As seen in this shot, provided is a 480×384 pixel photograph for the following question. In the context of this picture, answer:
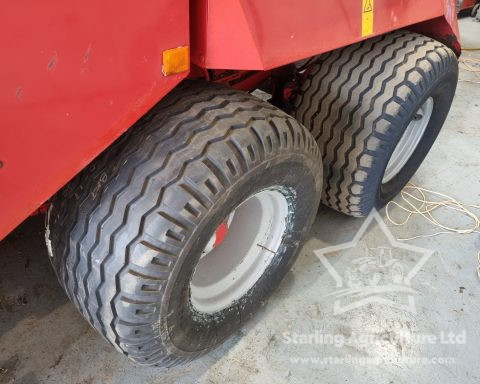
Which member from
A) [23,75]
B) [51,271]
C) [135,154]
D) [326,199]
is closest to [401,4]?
[326,199]

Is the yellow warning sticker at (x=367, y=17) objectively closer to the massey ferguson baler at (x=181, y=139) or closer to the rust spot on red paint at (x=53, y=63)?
the massey ferguson baler at (x=181, y=139)

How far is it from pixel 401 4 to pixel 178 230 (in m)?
0.94

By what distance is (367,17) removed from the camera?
1.12 metres

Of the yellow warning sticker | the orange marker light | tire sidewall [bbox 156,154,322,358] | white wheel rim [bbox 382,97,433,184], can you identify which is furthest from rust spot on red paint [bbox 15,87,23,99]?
white wheel rim [bbox 382,97,433,184]

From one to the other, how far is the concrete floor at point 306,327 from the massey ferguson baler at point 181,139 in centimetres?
14

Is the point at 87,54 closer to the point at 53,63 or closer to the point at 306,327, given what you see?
the point at 53,63

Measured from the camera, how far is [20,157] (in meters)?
0.62

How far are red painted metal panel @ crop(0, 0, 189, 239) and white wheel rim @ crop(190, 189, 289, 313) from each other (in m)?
0.58

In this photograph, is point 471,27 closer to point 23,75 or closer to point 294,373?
point 294,373

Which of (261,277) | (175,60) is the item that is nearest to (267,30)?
(175,60)

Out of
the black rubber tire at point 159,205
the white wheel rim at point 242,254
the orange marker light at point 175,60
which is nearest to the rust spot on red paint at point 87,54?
the orange marker light at point 175,60

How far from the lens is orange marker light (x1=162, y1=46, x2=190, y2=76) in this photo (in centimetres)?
73

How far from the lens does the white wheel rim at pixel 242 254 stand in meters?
1.23

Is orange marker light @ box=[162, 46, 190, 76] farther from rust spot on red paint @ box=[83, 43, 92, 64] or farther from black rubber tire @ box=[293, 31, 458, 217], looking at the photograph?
black rubber tire @ box=[293, 31, 458, 217]
